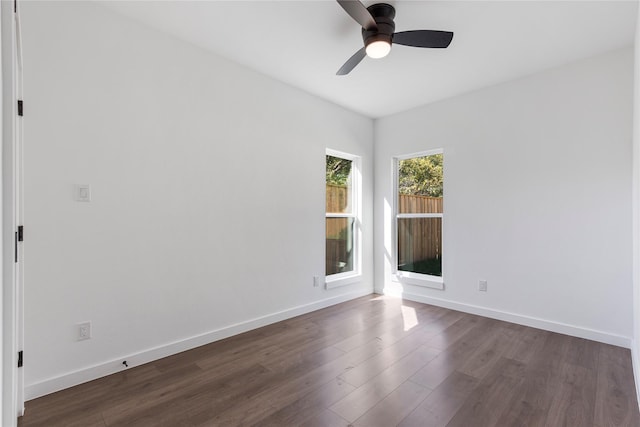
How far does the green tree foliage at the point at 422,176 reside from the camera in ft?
13.4

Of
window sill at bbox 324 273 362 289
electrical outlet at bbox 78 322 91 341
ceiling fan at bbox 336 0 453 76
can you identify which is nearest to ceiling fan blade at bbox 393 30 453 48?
ceiling fan at bbox 336 0 453 76

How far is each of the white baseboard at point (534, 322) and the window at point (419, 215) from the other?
0.29 meters

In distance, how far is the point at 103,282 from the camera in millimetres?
2238

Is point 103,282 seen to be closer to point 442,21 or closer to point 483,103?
point 442,21

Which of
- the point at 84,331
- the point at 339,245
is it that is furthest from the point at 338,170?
the point at 84,331

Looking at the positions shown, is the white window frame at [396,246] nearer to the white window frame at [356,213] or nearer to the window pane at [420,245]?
the window pane at [420,245]

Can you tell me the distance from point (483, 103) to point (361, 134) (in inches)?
62.2

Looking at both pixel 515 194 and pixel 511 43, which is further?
pixel 515 194

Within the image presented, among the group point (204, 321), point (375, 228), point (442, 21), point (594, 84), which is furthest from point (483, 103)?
point (204, 321)

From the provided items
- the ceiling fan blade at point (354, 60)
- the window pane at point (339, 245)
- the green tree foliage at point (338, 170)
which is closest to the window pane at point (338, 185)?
the green tree foliage at point (338, 170)

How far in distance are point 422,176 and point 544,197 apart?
56.8 inches

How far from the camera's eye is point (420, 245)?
14.0 ft

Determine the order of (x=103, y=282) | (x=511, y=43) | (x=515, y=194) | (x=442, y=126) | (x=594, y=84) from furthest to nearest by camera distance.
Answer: (x=442, y=126)
(x=515, y=194)
(x=594, y=84)
(x=511, y=43)
(x=103, y=282)

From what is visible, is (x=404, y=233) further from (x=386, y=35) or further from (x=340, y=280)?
(x=386, y=35)
